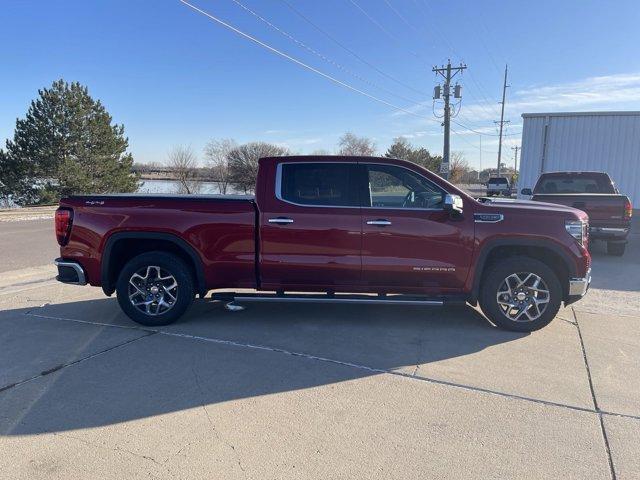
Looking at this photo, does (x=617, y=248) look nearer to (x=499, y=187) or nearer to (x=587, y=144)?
(x=587, y=144)

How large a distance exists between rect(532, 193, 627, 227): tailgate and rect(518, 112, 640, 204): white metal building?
7922mm

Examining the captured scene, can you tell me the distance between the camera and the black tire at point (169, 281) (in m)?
5.38

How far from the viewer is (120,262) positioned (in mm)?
5637

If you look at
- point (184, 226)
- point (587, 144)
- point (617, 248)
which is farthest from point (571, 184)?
point (184, 226)

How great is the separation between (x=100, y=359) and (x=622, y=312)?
6.33 m

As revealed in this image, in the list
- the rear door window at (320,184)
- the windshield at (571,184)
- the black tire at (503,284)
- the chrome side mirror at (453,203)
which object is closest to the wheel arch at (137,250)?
the rear door window at (320,184)

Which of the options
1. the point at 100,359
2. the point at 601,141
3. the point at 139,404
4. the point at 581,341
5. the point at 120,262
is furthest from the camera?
the point at 601,141

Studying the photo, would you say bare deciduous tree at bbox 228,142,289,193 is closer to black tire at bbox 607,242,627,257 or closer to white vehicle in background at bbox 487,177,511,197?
white vehicle in background at bbox 487,177,511,197

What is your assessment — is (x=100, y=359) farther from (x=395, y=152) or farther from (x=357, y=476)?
(x=395, y=152)

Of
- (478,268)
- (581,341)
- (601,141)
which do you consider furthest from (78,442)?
(601,141)

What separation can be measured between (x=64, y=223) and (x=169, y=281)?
135 cm

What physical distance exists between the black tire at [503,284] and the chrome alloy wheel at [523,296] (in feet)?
0.07

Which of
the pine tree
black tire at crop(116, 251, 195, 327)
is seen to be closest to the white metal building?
black tire at crop(116, 251, 195, 327)

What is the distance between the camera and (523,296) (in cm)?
530
